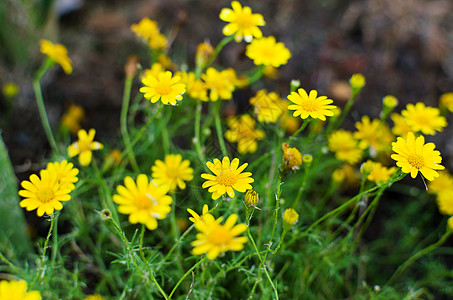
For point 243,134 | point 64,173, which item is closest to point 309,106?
point 243,134

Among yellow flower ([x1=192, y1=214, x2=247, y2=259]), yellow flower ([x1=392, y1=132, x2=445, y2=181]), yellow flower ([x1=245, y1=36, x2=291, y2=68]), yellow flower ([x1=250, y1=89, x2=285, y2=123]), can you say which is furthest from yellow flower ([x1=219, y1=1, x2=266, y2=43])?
yellow flower ([x1=192, y1=214, x2=247, y2=259])

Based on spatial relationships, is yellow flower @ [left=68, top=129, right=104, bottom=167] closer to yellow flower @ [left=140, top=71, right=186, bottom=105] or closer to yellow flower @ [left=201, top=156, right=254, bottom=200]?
yellow flower @ [left=140, top=71, right=186, bottom=105]

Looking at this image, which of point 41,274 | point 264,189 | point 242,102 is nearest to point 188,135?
point 242,102

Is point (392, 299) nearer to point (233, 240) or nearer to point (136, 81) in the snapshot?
point (233, 240)

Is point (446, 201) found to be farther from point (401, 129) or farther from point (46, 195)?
point (46, 195)

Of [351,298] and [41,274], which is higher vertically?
[41,274]

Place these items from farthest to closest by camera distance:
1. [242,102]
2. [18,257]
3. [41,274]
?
[242,102] → [18,257] → [41,274]
